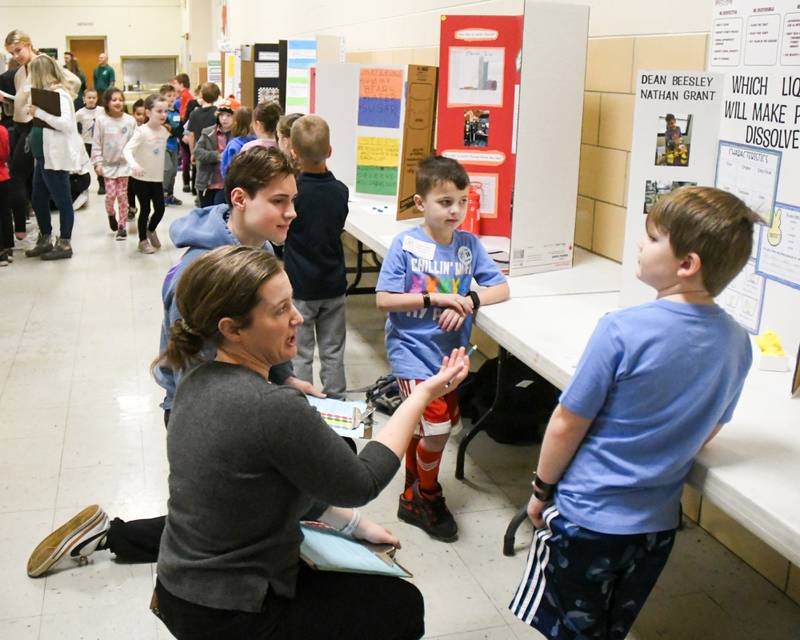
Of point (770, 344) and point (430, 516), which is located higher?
point (770, 344)

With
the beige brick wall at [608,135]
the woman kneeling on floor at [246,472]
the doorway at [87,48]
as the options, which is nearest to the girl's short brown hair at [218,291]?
the woman kneeling on floor at [246,472]

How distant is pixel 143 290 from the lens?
5812mm

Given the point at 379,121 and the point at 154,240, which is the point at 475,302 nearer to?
the point at 379,121

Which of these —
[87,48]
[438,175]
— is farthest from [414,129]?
[87,48]

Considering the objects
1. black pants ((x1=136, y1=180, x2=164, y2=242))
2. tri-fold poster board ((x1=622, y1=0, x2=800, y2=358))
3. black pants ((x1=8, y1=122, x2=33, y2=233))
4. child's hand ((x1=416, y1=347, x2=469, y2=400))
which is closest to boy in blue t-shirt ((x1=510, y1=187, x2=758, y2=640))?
child's hand ((x1=416, y1=347, x2=469, y2=400))

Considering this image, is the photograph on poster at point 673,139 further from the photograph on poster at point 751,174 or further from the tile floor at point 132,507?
the tile floor at point 132,507

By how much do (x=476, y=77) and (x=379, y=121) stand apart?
1303 millimetres

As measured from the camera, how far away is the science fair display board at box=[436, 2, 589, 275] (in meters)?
2.92

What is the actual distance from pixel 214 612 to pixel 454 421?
1.50 metres

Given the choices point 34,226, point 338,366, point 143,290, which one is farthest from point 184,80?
point 338,366

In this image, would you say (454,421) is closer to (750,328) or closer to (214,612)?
(750,328)

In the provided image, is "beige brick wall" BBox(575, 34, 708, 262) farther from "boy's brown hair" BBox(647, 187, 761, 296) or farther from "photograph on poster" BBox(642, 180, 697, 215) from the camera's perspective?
"boy's brown hair" BBox(647, 187, 761, 296)

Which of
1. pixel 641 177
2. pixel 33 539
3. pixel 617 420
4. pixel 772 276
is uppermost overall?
pixel 641 177

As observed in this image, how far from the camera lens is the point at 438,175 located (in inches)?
104
